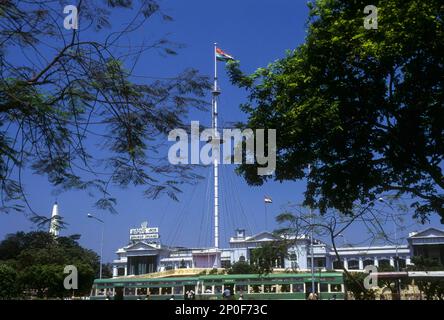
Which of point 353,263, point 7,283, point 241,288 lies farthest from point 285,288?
point 353,263

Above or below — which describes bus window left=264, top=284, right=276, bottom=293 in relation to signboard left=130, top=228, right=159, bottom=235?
below

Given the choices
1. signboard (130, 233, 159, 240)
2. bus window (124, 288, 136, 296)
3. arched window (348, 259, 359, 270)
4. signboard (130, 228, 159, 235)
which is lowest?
bus window (124, 288, 136, 296)

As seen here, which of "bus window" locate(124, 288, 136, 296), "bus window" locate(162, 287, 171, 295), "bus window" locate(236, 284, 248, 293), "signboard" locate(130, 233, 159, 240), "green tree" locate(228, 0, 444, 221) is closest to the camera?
"green tree" locate(228, 0, 444, 221)

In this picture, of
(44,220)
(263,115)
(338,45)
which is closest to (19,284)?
(263,115)

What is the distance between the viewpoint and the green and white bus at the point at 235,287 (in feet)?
108

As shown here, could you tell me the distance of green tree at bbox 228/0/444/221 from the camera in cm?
1067

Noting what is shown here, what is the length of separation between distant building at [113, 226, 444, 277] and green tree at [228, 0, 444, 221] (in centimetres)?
4893

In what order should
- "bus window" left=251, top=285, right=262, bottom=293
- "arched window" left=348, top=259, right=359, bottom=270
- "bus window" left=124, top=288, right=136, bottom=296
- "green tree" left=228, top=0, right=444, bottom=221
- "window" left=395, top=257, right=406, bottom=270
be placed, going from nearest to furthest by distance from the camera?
"green tree" left=228, top=0, right=444, bottom=221
"bus window" left=251, top=285, right=262, bottom=293
"bus window" left=124, top=288, right=136, bottom=296
"window" left=395, top=257, right=406, bottom=270
"arched window" left=348, top=259, right=359, bottom=270

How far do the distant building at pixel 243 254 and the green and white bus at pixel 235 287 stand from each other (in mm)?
24769

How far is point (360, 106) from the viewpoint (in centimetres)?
1196

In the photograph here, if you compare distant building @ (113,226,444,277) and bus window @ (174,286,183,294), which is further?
distant building @ (113,226,444,277)

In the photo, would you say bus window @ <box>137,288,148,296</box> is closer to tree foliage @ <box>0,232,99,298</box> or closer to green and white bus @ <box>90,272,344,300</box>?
green and white bus @ <box>90,272,344,300</box>

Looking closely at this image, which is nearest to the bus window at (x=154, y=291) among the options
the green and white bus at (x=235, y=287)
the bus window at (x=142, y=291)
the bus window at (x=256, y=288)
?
the green and white bus at (x=235, y=287)

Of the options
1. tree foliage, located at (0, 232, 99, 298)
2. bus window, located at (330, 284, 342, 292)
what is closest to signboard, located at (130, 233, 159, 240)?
tree foliage, located at (0, 232, 99, 298)
